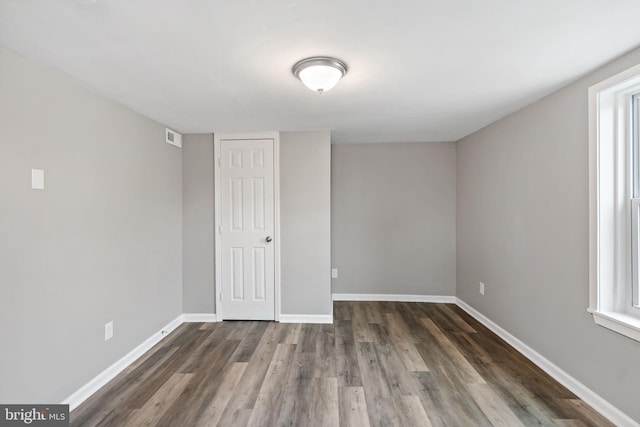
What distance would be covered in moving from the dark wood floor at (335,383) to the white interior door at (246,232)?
15.1 inches

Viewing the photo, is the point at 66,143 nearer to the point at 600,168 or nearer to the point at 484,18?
the point at 484,18

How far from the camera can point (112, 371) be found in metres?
2.39

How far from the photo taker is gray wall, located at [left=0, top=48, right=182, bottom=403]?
1.66 meters

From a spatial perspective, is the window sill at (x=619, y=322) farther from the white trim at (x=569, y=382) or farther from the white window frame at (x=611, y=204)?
the white trim at (x=569, y=382)

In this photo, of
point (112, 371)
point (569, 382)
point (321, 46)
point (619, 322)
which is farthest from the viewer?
point (112, 371)

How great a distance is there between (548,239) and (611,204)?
0.54m

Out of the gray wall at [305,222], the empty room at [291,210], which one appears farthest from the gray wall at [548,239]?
the gray wall at [305,222]

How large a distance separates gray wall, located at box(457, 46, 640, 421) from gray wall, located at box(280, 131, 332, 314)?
1802 millimetres

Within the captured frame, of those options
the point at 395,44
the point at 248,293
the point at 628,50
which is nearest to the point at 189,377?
A: the point at 248,293

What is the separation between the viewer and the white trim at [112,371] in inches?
80.4

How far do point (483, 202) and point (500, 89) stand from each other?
60.7 inches

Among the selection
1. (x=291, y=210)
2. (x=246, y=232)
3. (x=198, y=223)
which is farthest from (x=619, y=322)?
(x=198, y=223)

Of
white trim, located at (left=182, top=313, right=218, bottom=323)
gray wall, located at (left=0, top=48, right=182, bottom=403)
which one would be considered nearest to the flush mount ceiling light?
gray wall, located at (left=0, top=48, right=182, bottom=403)

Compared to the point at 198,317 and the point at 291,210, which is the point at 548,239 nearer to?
the point at 291,210
